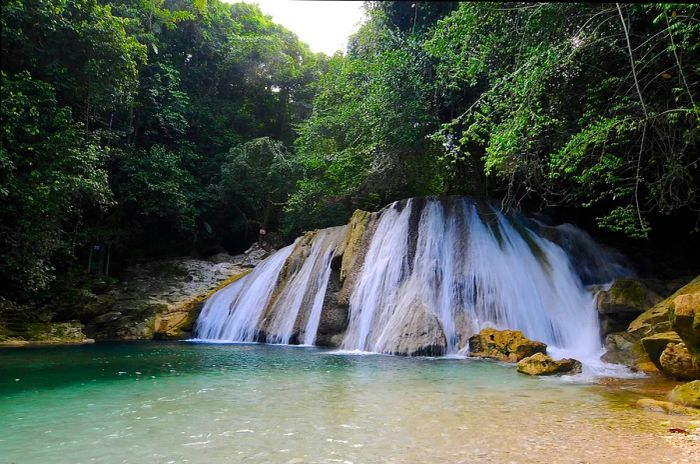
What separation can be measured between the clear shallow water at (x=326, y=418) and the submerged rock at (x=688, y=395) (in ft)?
1.31

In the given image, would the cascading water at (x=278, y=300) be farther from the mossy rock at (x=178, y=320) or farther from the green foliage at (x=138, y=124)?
the green foliage at (x=138, y=124)

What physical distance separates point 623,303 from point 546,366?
3627 mm

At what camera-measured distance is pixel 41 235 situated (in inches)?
483

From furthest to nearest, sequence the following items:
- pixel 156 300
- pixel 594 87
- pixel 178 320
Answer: pixel 156 300 → pixel 178 320 → pixel 594 87

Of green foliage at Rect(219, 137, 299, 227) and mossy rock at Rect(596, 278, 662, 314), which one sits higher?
green foliage at Rect(219, 137, 299, 227)

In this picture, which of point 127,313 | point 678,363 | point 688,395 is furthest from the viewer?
point 127,313

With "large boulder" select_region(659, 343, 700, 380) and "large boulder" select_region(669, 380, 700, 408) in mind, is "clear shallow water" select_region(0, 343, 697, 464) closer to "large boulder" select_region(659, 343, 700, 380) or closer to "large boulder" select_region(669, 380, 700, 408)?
"large boulder" select_region(669, 380, 700, 408)

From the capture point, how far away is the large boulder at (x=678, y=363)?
17.9 feet

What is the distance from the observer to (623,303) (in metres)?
8.95

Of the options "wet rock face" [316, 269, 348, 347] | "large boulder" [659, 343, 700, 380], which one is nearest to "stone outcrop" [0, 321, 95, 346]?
"wet rock face" [316, 269, 348, 347]

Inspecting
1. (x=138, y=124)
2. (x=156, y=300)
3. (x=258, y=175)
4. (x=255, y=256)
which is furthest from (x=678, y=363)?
(x=138, y=124)

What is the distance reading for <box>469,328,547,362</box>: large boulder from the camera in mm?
Answer: 7914

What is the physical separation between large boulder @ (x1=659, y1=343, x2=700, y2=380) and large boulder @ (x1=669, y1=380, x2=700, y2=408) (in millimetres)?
1141

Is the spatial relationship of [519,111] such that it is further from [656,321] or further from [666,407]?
[666,407]
